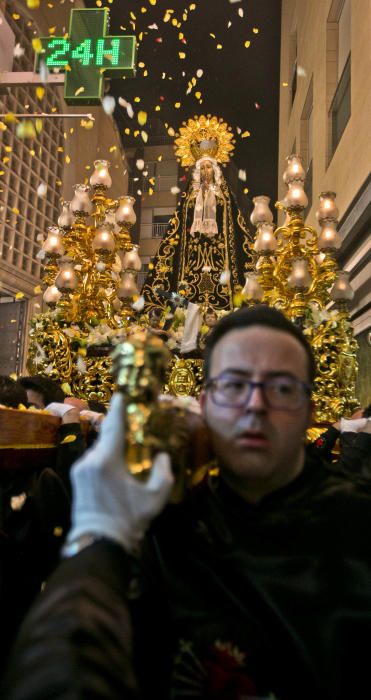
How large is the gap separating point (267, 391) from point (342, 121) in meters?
7.41

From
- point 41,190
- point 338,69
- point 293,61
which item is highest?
point 293,61

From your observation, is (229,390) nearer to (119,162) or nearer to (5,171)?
(5,171)

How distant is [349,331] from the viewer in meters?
4.20

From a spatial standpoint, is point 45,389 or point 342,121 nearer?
point 45,389


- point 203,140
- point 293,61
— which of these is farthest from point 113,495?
point 293,61

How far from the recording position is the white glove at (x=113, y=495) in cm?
80

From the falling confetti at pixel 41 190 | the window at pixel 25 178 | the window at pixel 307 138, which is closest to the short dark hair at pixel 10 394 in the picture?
the window at pixel 25 178

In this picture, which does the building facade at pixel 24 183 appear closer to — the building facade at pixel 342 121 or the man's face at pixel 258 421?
the building facade at pixel 342 121

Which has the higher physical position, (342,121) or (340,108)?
(340,108)

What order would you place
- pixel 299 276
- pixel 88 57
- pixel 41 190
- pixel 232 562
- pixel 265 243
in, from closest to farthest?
pixel 232 562 → pixel 299 276 → pixel 265 243 → pixel 88 57 → pixel 41 190

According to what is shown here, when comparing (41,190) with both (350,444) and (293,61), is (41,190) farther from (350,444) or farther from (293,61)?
(350,444)

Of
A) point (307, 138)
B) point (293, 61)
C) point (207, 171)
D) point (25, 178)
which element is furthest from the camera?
point (293, 61)

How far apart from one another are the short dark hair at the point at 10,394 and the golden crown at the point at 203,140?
5464 millimetres

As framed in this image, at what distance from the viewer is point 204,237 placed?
7.01 metres
